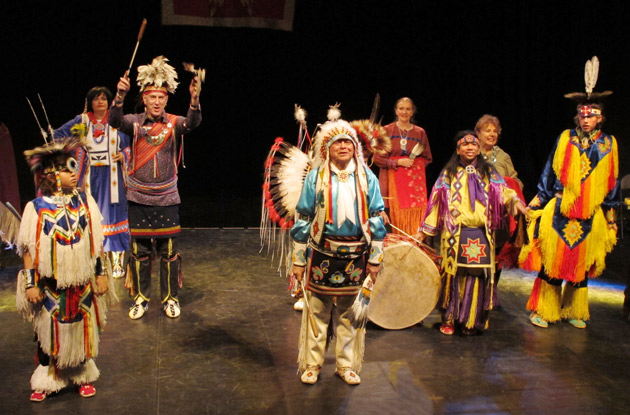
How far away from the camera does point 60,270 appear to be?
3.07 m

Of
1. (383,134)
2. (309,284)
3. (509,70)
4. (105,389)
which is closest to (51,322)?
(105,389)

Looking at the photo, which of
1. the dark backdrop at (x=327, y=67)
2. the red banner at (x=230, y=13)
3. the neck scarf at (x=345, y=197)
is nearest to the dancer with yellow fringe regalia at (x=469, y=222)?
the neck scarf at (x=345, y=197)

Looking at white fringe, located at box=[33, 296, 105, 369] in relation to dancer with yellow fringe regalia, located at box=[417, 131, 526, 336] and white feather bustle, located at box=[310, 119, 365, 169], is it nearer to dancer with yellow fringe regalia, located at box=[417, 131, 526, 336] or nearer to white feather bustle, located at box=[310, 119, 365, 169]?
white feather bustle, located at box=[310, 119, 365, 169]

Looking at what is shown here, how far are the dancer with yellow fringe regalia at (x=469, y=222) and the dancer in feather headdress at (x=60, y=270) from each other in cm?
218

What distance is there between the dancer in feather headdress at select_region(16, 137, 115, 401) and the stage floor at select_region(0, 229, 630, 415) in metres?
0.25

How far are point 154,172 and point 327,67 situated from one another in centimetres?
443

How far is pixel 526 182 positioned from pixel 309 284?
6.35 m

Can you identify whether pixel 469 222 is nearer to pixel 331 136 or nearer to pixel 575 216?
pixel 575 216

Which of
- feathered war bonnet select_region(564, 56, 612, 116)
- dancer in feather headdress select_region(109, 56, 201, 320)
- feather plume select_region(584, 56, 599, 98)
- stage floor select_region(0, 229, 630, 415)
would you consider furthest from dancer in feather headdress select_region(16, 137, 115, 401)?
feather plume select_region(584, 56, 599, 98)

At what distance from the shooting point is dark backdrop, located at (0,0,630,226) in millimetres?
7559

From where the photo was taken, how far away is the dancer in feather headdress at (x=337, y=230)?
3346mm

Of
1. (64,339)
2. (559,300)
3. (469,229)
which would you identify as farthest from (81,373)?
(559,300)

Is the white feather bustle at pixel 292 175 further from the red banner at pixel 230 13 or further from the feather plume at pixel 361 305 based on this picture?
the red banner at pixel 230 13

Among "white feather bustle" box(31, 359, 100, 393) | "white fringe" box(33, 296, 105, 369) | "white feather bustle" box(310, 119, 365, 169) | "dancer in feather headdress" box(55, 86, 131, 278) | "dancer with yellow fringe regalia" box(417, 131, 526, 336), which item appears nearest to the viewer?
"white fringe" box(33, 296, 105, 369)
